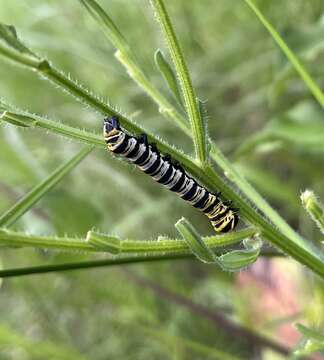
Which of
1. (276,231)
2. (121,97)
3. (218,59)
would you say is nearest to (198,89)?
(218,59)

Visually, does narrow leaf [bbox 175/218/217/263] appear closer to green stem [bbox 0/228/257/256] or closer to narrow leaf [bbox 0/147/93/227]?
green stem [bbox 0/228/257/256]

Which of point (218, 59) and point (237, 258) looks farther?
point (218, 59)

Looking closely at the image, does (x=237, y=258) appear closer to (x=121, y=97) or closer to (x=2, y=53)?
(x=2, y=53)

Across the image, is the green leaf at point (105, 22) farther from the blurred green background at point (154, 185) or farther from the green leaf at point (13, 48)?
the blurred green background at point (154, 185)

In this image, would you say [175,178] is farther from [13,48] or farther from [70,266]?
[13,48]

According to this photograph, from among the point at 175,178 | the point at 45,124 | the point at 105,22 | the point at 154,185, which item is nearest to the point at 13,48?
the point at 45,124

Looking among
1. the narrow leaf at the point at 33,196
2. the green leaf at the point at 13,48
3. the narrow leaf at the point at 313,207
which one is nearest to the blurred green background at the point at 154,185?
the narrow leaf at the point at 33,196

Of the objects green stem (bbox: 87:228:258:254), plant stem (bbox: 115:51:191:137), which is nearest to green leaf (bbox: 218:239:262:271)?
green stem (bbox: 87:228:258:254)
